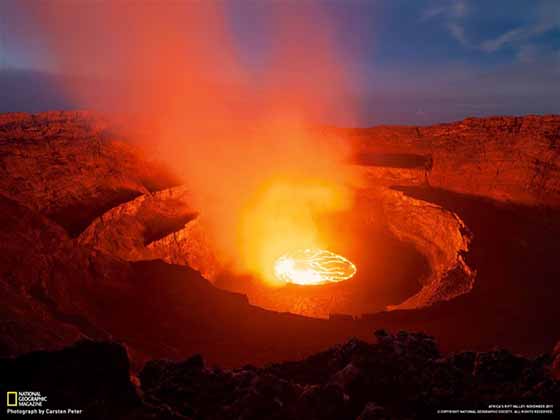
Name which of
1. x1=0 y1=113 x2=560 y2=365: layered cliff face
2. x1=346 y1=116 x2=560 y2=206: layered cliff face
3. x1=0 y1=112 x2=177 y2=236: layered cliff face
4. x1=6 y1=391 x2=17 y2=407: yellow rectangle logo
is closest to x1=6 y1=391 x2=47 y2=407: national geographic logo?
x1=6 y1=391 x2=17 y2=407: yellow rectangle logo

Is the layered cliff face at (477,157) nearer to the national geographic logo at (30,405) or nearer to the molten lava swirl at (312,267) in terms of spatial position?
the molten lava swirl at (312,267)

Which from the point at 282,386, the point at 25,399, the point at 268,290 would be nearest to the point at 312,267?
the point at 268,290

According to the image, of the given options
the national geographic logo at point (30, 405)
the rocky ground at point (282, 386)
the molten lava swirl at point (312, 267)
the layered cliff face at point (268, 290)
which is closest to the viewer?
the national geographic logo at point (30, 405)

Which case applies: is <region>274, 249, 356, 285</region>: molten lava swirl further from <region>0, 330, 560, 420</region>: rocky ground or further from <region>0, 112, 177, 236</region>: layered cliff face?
<region>0, 330, 560, 420</region>: rocky ground

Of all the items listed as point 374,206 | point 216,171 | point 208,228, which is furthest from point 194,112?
point 374,206

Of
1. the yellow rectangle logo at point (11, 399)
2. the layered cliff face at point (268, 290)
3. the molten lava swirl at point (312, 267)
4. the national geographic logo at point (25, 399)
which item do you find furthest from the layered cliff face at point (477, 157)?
the yellow rectangle logo at point (11, 399)
